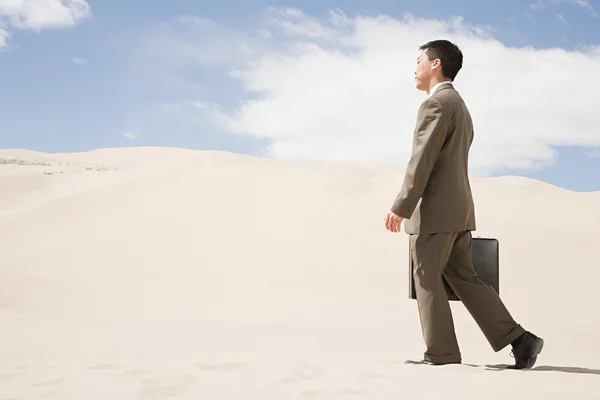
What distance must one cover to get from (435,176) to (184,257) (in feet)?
25.7

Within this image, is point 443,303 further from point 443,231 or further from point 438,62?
point 438,62

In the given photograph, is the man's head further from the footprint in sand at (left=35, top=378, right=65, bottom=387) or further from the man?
the footprint in sand at (left=35, top=378, right=65, bottom=387)

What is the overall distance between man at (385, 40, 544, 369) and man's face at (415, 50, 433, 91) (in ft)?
0.45

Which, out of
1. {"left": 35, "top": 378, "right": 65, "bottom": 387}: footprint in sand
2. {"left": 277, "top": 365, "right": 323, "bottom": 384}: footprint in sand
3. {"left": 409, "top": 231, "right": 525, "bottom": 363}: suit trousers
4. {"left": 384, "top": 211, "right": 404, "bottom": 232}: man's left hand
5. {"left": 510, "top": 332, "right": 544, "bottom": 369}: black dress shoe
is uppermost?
{"left": 384, "top": 211, "right": 404, "bottom": 232}: man's left hand

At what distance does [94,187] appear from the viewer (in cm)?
1820

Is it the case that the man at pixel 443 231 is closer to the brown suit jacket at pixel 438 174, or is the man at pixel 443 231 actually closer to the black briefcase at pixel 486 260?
the brown suit jacket at pixel 438 174

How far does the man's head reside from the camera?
3523mm

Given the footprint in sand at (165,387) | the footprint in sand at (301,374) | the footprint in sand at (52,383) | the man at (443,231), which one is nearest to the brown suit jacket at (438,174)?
the man at (443,231)

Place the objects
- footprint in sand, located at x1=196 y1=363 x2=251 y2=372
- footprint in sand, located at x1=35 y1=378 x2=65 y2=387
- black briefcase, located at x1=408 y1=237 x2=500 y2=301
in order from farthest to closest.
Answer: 1. black briefcase, located at x1=408 y1=237 x2=500 y2=301
2. footprint in sand, located at x1=196 y1=363 x2=251 y2=372
3. footprint in sand, located at x1=35 y1=378 x2=65 y2=387

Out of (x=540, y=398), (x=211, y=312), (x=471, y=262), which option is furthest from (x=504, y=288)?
(x=540, y=398)

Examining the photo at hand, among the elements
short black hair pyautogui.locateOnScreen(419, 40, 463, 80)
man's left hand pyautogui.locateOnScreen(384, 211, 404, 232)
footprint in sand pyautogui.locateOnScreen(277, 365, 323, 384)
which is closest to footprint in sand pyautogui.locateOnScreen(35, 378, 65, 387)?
footprint in sand pyautogui.locateOnScreen(277, 365, 323, 384)

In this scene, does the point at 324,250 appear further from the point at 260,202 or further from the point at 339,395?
the point at 339,395

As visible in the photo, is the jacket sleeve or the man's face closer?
the jacket sleeve

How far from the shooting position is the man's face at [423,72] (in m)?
3.55
